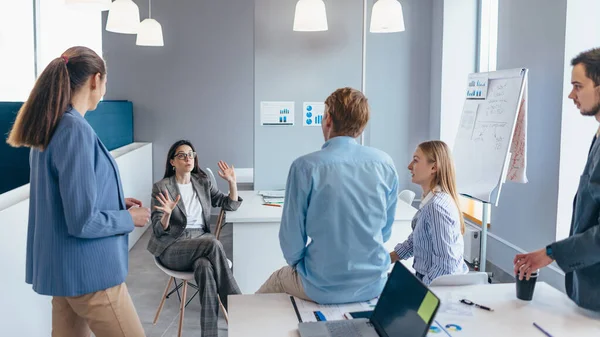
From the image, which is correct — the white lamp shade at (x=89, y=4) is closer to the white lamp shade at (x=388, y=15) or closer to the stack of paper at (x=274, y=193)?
the stack of paper at (x=274, y=193)

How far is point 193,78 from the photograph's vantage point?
690cm

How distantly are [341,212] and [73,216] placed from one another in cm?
92

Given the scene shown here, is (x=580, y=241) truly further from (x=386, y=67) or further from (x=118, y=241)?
(x=386, y=67)

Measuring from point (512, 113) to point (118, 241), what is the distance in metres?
2.67

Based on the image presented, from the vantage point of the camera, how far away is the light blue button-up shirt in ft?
6.79

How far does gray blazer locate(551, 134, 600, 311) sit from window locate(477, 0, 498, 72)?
12.2ft

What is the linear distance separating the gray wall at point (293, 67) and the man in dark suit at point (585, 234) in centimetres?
287

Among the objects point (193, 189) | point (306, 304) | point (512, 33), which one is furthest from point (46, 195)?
point (512, 33)

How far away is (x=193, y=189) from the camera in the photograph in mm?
3674

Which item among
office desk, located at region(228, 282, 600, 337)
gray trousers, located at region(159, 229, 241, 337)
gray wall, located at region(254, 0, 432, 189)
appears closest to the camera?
office desk, located at region(228, 282, 600, 337)

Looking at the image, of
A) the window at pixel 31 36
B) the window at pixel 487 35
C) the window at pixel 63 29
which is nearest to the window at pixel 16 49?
the window at pixel 31 36

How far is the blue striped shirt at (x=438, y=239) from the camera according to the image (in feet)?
7.97

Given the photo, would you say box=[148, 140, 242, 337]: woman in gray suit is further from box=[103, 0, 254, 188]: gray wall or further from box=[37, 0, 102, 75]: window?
box=[37, 0, 102, 75]: window

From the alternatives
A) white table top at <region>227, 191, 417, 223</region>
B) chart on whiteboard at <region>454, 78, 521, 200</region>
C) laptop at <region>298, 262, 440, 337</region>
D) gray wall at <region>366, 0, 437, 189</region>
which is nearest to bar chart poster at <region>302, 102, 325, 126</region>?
gray wall at <region>366, 0, 437, 189</region>
